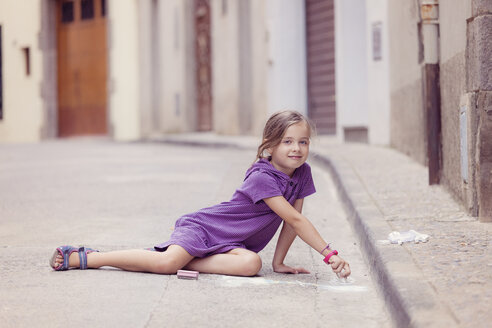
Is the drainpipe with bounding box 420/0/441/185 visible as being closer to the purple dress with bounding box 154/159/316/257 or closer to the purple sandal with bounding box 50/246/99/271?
the purple dress with bounding box 154/159/316/257

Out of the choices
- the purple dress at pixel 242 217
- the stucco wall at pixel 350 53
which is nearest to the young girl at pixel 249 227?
the purple dress at pixel 242 217

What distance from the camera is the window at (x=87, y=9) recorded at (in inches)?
958

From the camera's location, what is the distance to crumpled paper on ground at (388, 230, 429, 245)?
4023 millimetres

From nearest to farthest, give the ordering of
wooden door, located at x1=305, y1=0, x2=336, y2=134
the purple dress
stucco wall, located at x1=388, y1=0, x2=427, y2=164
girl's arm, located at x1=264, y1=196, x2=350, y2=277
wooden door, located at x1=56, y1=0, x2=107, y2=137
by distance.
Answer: girl's arm, located at x1=264, y1=196, x2=350, y2=277 → the purple dress → stucco wall, located at x1=388, y1=0, x2=427, y2=164 → wooden door, located at x1=305, y1=0, x2=336, y2=134 → wooden door, located at x1=56, y1=0, x2=107, y2=137

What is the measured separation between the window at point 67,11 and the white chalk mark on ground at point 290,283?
72.9ft

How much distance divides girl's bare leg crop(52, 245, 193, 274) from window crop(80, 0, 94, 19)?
21.1 meters

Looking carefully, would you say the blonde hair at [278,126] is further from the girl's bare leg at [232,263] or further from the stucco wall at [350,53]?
the stucco wall at [350,53]

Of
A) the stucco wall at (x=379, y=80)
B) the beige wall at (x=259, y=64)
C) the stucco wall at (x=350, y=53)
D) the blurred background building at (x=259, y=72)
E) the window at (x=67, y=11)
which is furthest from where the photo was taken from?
the window at (x=67, y=11)

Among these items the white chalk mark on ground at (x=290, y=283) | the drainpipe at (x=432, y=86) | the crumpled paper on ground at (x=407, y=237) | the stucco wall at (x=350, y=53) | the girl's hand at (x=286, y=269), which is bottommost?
the white chalk mark on ground at (x=290, y=283)

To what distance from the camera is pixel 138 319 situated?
10.3 feet

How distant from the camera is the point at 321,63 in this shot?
602 inches

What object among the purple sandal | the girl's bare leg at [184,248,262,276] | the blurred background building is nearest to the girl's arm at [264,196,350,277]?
the girl's bare leg at [184,248,262,276]

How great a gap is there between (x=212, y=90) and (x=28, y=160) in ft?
28.7

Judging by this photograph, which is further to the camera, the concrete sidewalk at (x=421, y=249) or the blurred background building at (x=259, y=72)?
the blurred background building at (x=259, y=72)
